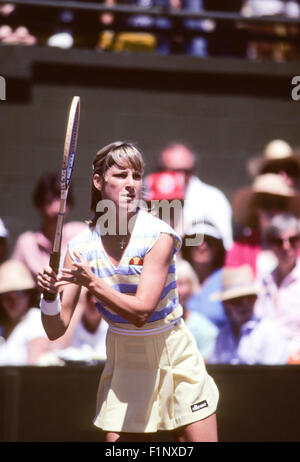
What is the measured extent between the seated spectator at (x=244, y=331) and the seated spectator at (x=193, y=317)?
0.24ft

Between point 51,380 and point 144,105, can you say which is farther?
point 144,105

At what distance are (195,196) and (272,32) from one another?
1734mm

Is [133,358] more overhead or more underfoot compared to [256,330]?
more underfoot

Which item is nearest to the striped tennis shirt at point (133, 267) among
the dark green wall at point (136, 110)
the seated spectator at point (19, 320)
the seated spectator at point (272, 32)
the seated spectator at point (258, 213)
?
the seated spectator at point (19, 320)

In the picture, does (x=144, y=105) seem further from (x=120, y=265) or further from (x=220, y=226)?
(x=120, y=265)

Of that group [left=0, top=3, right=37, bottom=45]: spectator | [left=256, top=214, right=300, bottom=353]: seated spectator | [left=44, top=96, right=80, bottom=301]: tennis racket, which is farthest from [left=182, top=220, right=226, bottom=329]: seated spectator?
[left=44, top=96, right=80, bottom=301]: tennis racket

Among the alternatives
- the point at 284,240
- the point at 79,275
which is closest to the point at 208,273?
the point at 284,240

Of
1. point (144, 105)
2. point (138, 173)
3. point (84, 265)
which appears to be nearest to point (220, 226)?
point (144, 105)

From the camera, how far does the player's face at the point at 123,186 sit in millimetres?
3549

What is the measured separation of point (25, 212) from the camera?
22.2ft

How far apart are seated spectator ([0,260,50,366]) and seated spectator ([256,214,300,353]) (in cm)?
169

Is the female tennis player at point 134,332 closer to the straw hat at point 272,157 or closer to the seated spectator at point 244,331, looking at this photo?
the seated spectator at point 244,331
